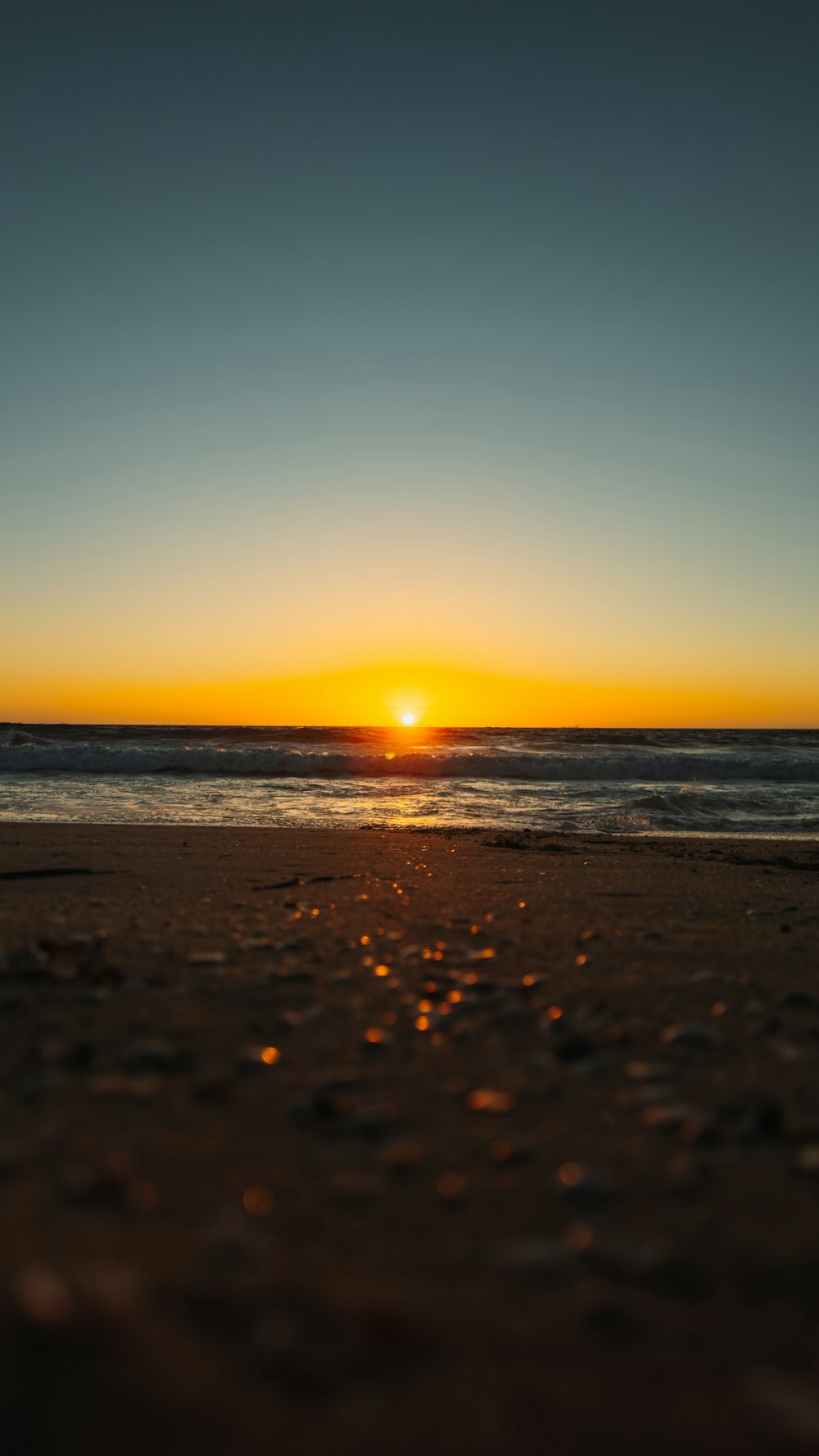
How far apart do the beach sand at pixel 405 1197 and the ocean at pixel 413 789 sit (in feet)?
28.9

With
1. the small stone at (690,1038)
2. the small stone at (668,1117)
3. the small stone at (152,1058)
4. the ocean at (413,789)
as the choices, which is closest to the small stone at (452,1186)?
the small stone at (668,1117)

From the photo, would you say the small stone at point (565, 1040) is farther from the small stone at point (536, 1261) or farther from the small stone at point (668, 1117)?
the small stone at point (536, 1261)

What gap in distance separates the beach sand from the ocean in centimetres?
881

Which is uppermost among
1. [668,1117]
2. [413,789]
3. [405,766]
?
[405,766]

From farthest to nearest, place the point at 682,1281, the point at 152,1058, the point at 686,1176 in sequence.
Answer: the point at 152,1058, the point at 686,1176, the point at 682,1281

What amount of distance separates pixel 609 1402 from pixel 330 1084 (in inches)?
51.6

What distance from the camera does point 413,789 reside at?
19.7m

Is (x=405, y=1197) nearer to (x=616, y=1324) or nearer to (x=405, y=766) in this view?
(x=616, y=1324)

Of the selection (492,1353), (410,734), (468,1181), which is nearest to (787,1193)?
(468,1181)

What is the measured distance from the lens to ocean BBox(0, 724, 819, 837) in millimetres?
13625

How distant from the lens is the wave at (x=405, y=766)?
2372 centimetres

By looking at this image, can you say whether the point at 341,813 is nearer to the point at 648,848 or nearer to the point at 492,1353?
the point at 648,848

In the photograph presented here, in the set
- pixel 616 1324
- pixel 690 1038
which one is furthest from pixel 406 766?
pixel 616 1324

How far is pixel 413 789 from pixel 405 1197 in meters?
17.8
